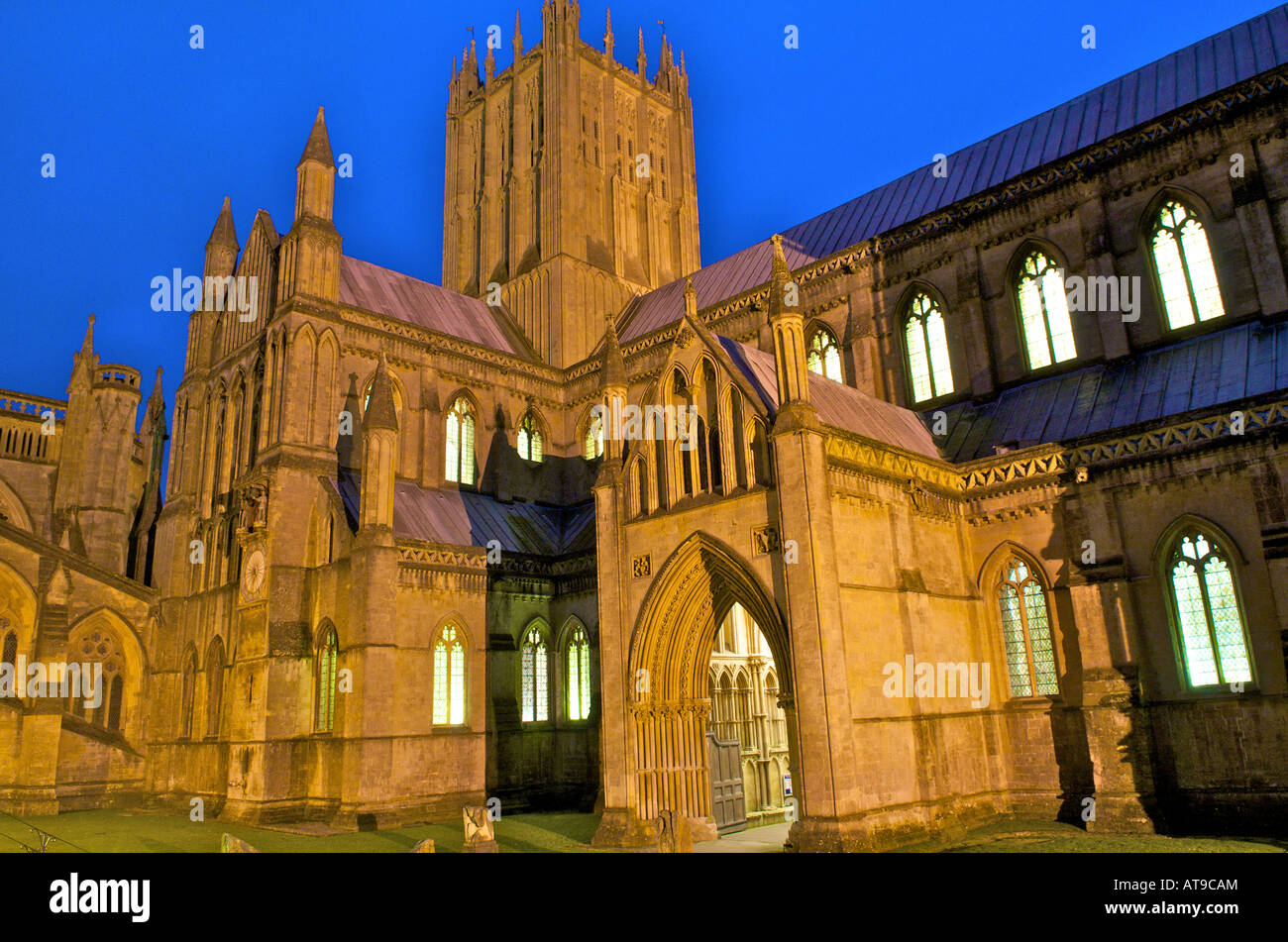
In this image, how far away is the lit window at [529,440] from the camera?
38062mm

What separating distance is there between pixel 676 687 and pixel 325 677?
39.9ft

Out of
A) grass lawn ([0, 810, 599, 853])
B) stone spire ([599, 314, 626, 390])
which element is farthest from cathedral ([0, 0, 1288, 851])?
grass lawn ([0, 810, 599, 853])

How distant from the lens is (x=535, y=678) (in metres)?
31.2

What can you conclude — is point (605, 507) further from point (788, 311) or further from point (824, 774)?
point (824, 774)

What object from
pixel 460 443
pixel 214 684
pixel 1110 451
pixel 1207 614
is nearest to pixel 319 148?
pixel 460 443

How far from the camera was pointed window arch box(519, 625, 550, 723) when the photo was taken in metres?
30.6

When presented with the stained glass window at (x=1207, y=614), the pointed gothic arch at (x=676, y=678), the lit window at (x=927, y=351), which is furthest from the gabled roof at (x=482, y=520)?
the stained glass window at (x=1207, y=614)

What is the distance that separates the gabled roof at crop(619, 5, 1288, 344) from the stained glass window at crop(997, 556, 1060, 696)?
43.6 ft

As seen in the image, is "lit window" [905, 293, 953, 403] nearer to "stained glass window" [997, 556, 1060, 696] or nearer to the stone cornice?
the stone cornice

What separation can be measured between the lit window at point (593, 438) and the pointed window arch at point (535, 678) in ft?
30.2

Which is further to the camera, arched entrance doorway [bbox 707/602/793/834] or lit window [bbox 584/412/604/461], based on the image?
lit window [bbox 584/412/604/461]

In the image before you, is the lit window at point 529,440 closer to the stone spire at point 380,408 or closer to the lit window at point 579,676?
the lit window at point 579,676

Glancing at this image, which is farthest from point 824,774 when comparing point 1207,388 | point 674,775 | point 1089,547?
point 1207,388

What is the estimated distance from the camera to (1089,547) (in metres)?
21.5
